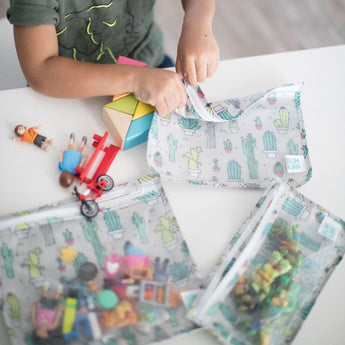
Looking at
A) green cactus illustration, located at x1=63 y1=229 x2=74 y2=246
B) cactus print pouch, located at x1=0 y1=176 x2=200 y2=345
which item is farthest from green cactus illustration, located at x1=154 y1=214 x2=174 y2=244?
green cactus illustration, located at x1=63 y1=229 x2=74 y2=246

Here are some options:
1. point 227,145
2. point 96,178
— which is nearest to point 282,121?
point 227,145

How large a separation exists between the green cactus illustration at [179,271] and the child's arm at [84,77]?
0.74ft

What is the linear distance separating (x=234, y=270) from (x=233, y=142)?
0.20m

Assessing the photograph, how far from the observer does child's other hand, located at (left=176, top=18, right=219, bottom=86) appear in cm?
62

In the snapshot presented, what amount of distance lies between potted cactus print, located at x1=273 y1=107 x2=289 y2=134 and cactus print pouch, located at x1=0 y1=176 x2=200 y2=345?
0.72 feet

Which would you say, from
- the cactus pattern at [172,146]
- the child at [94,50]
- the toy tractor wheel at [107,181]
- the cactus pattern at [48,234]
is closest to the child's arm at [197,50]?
the child at [94,50]

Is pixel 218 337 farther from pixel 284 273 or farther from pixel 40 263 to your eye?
pixel 40 263

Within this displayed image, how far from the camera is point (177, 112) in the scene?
595 mm

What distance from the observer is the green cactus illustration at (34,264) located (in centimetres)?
49

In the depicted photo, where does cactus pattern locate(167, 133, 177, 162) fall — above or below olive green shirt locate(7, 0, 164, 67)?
below

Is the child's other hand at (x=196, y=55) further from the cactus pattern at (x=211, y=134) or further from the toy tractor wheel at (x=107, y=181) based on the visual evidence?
the toy tractor wheel at (x=107, y=181)

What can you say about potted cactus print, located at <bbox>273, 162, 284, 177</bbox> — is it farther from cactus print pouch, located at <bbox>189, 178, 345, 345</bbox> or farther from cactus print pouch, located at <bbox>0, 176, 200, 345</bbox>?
cactus print pouch, located at <bbox>0, 176, 200, 345</bbox>

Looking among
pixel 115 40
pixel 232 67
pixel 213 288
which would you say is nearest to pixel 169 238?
pixel 213 288

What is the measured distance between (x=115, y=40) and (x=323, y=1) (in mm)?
1045
